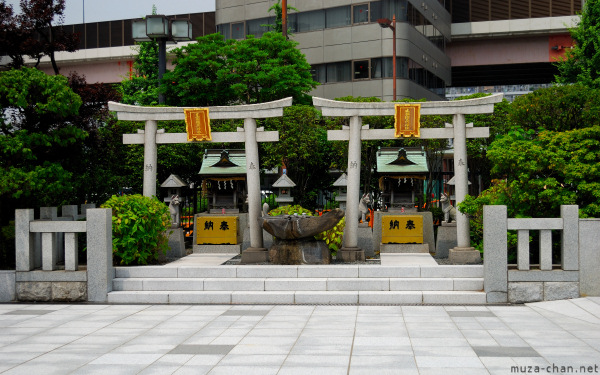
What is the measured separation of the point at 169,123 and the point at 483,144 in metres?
12.1

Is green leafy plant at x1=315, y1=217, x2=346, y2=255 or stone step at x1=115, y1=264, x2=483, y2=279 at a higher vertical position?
green leafy plant at x1=315, y1=217, x2=346, y2=255

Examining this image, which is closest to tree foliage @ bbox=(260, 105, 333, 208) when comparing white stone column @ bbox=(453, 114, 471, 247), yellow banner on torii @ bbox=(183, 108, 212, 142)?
yellow banner on torii @ bbox=(183, 108, 212, 142)

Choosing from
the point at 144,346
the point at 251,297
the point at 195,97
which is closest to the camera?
the point at 144,346

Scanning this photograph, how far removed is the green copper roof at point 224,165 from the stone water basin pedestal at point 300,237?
4.58 m

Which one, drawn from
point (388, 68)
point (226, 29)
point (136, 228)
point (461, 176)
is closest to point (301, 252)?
point (136, 228)

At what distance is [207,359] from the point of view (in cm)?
892

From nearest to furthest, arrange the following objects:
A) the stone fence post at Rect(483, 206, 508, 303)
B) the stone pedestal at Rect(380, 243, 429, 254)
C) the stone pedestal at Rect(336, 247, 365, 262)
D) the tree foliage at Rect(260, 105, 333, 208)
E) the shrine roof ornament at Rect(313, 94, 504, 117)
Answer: the stone fence post at Rect(483, 206, 508, 303)
the stone pedestal at Rect(336, 247, 365, 262)
the shrine roof ornament at Rect(313, 94, 504, 117)
the stone pedestal at Rect(380, 243, 429, 254)
the tree foliage at Rect(260, 105, 333, 208)

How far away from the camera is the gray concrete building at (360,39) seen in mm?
39812

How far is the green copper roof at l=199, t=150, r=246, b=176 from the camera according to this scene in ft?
65.7

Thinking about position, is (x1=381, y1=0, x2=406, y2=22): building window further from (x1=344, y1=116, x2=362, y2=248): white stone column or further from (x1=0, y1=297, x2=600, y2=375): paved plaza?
(x1=0, y1=297, x2=600, y2=375): paved plaza

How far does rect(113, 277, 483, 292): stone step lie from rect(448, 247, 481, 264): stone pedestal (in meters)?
2.36

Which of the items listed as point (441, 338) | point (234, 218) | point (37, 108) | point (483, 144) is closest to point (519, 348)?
point (441, 338)

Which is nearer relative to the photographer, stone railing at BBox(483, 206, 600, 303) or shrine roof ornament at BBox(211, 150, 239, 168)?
stone railing at BBox(483, 206, 600, 303)

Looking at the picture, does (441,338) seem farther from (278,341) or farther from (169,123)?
(169,123)
